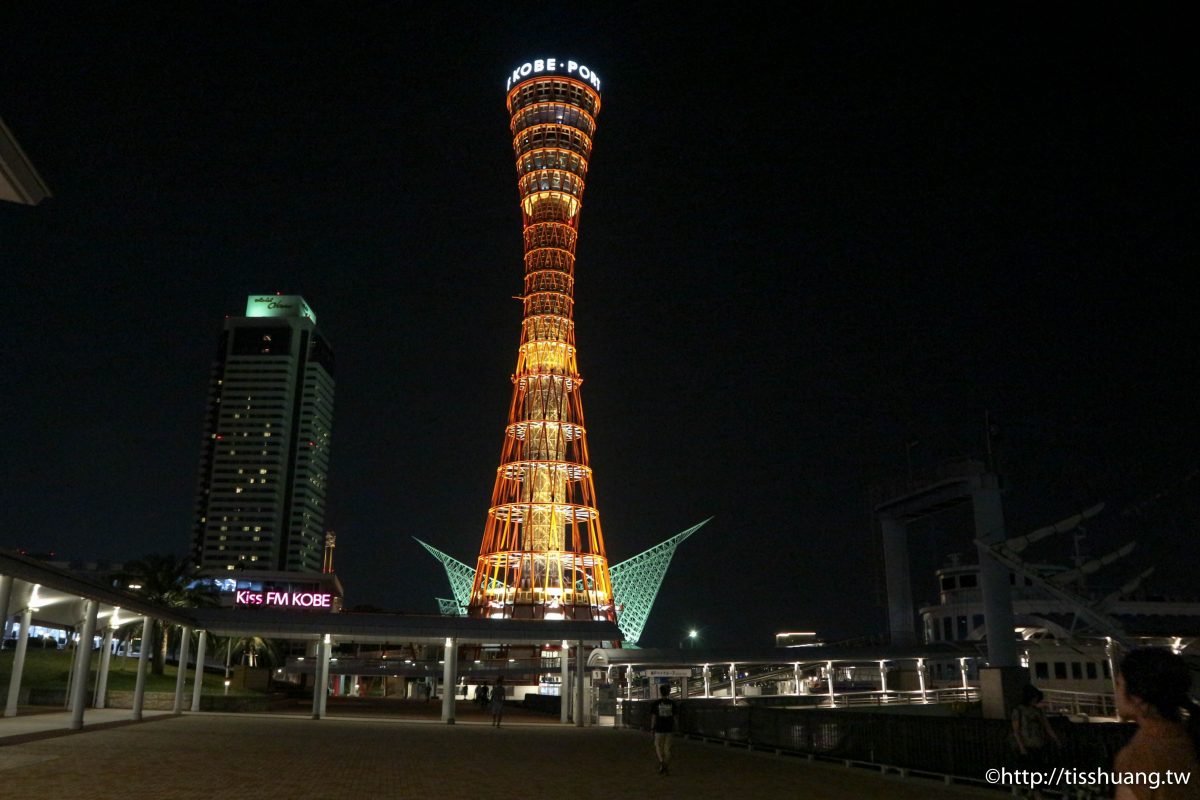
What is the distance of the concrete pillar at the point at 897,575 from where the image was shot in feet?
211

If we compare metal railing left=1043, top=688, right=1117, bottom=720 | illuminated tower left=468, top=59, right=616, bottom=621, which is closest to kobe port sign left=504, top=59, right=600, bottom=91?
illuminated tower left=468, top=59, right=616, bottom=621

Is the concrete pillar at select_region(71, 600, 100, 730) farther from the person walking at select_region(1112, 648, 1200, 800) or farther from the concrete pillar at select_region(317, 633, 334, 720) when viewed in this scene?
the person walking at select_region(1112, 648, 1200, 800)

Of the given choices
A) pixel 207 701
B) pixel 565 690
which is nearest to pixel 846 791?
pixel 565 690

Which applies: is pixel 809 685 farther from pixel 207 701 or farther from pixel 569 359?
pixel 207 701

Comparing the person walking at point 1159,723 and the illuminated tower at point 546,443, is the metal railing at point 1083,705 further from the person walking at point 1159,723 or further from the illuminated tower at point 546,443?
the person walking at point 1159,723

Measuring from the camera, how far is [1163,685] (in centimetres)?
400

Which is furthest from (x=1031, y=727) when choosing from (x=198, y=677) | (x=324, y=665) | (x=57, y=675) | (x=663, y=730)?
(x=57, y=675)

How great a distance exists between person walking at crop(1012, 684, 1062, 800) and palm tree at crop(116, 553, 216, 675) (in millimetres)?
43636

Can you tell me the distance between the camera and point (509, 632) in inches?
1487

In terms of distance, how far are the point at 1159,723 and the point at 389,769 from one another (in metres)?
15.5

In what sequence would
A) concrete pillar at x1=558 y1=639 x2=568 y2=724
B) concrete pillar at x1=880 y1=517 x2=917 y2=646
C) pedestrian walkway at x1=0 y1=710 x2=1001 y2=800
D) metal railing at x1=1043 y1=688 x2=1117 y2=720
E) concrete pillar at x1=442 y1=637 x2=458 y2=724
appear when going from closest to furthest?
1. pedestrian walkway at x1=0 y1=710 x2=1001 y2=800
2. concrete pillar at x1=442 y1=637 x2=458 y2=724
3. concrete pillar at x1=558 y1=639 x2=568 y2=724
4. metal railing at x1=1043 y1=688 x2=1117 y2=720
5. concrete pillar at x1=880 y1=517 x2=917 y2=646

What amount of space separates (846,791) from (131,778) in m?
11.2

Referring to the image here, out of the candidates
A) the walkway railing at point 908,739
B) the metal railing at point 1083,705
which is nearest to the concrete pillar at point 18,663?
the walkway railing at point 908,739

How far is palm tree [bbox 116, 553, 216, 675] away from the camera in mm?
46562
